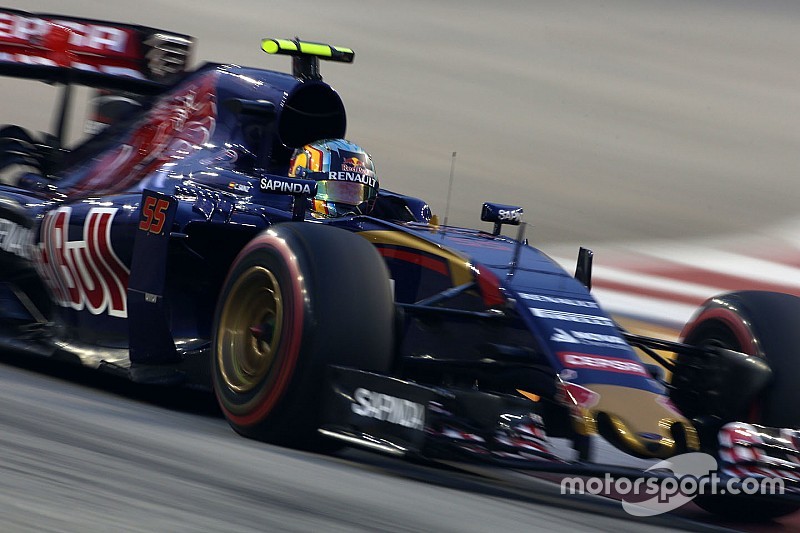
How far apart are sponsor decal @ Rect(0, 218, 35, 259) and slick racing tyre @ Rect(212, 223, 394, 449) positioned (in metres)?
2.16

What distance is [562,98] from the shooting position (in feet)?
57.7

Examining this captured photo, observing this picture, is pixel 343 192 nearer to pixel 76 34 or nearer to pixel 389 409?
pixel 389 409

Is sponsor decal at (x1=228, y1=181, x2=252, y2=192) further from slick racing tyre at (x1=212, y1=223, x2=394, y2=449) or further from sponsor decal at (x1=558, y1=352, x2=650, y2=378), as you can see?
sponsor decal at (x1=558, y1=352, x2=650, y2=378)

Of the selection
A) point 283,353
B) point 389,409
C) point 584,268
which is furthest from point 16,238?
point 389,409

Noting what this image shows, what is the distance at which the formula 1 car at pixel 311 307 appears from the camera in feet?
14.3

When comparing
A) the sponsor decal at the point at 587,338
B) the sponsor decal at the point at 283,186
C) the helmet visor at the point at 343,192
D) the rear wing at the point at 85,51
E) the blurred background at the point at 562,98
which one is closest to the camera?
the sponsor decal at the point at 587,338

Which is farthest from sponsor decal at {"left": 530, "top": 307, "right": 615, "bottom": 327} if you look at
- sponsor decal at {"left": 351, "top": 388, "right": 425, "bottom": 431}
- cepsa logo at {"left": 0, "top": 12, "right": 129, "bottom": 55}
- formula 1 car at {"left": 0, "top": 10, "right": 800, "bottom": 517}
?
cepsa logo at {"left": 0, "top": 12, "right": 129, "bottom": 55}

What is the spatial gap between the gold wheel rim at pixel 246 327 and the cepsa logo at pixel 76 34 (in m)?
2.95

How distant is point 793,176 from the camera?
15531 millimetres

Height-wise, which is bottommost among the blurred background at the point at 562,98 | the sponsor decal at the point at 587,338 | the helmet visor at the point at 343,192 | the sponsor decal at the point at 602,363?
the sponsor decal at the point at 602,363

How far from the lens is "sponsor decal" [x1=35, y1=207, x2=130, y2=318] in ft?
19.1

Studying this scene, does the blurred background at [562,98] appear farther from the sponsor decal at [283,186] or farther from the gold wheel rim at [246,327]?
the gold wheel rim at [246,327]
